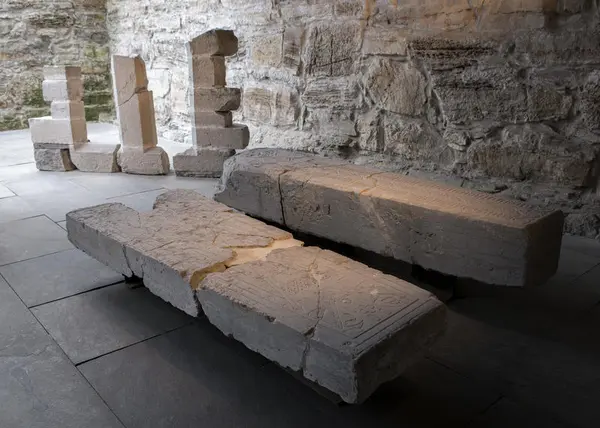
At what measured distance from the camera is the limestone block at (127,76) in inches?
202

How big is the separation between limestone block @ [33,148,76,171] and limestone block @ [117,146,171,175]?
61 centimetres

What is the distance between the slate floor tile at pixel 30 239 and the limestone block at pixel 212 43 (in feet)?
6.66

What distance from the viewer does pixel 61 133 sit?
549 cm

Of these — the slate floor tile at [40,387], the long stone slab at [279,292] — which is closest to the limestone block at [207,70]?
the long stone slab at [279,292]

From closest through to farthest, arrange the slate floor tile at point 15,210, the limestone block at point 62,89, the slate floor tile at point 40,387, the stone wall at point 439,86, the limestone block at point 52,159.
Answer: the slate floor tile at point 40,387, the stone wall at point 439,86, the slate floor tile at point 15,210, the limestone block at point 62,89, the limestone block at point 52,159

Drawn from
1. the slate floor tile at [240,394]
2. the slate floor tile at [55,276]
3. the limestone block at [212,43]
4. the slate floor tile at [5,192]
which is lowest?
the slate floor tile at [240,394]

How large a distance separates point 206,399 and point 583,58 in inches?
120

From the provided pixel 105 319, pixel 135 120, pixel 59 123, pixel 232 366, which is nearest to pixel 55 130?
pixel 59 123

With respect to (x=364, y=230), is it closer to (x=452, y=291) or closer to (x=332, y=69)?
(x=452, y=291)

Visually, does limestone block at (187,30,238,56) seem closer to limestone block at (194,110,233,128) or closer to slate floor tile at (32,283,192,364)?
limestone block at (194,110,233,128)

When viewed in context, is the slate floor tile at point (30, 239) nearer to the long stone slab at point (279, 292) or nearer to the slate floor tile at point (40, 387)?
the long stone slab at point (279, 292)

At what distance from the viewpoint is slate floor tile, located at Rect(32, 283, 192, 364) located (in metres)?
2.51

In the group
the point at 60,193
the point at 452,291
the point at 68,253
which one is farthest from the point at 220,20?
the point at 452,291

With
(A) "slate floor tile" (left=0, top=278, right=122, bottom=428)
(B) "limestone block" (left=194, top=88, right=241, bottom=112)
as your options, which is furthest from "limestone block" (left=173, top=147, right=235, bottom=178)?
(A) "slate floor tile" (left=0, top=278, right=122, bottom=428)
